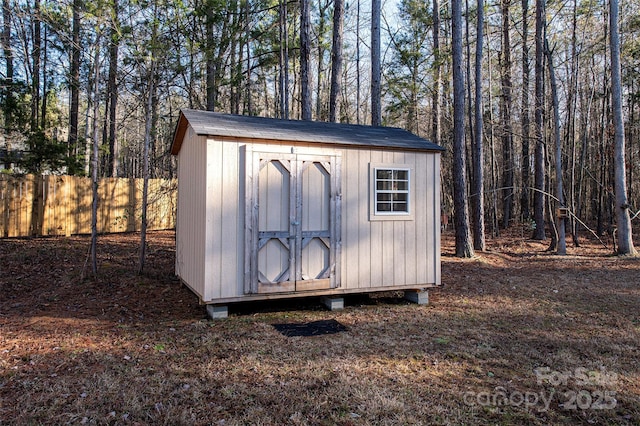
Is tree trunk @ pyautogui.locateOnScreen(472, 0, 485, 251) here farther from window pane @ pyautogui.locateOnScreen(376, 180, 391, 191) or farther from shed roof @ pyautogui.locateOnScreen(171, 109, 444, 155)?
window pane @ pyautogui.locateOnScreen(376, 180, 391, 191)

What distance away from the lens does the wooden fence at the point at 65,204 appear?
11.3 metres

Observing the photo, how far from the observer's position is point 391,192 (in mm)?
6586

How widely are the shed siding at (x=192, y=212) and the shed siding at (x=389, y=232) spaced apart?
79.9 inches

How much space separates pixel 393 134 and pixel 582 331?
3.99 meters

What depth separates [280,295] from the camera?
579 cm

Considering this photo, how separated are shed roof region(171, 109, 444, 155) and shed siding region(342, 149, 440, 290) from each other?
16cm

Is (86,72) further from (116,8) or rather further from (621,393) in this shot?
(621,393)

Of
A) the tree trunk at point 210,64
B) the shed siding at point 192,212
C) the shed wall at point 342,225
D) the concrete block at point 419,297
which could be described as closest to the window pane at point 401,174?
the shed wall at point 342,225

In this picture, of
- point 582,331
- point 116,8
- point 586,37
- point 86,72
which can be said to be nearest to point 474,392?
point 582,331

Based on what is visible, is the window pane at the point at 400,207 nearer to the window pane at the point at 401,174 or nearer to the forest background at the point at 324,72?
the window pane at the point at 401,174

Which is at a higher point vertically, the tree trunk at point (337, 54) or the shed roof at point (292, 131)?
the tree trunk at point (337, 54)

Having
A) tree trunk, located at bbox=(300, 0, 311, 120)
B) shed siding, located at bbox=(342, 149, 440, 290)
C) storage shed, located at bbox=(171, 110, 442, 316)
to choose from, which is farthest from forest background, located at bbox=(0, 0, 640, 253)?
shed siding, located at bbox=(342, 149, 440, 290)

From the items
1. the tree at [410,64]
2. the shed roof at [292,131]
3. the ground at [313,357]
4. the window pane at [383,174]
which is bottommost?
the ground at [313,357]

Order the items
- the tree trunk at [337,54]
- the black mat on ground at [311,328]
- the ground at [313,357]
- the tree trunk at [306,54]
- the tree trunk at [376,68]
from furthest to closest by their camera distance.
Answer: the tree trunk at [376,68] → the tree trunk at [337,54] → the tree trunk at [306,54] → the black mat on ground at [311,328] → the ground at [313,357]
